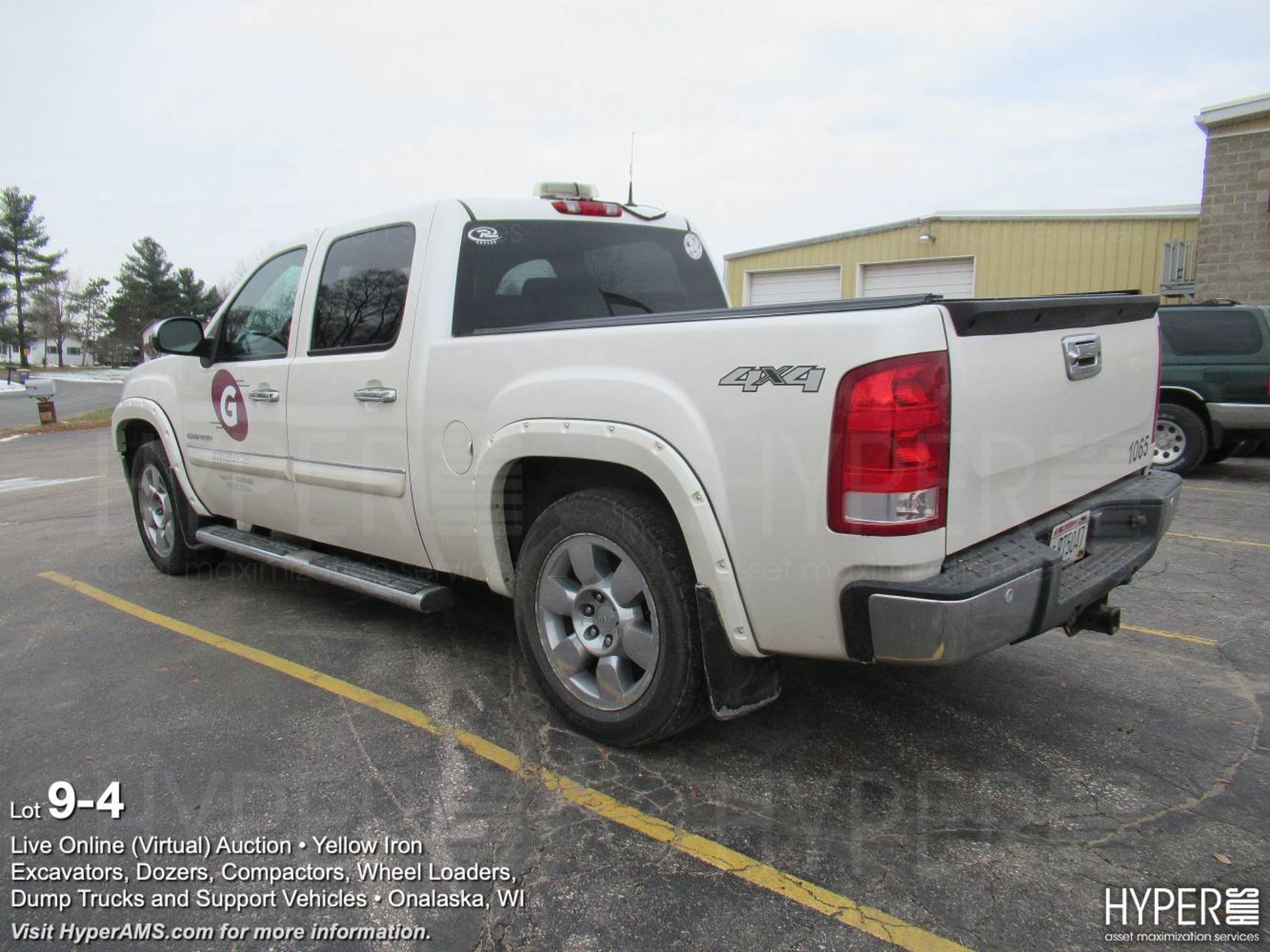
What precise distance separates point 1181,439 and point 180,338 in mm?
9357

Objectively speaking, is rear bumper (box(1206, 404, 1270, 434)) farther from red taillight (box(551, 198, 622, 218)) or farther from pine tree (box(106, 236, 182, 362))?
pine tree (box(106, 236, 182, 362))

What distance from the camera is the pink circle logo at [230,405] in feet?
15.3

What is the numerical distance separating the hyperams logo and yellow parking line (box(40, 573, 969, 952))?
17.6 inches

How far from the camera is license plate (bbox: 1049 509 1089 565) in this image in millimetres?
2855

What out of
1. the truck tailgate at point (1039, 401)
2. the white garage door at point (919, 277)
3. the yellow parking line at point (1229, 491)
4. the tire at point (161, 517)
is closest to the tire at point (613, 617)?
the truck tailgate at point (1039, 401)

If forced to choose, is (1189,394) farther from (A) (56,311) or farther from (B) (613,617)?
(A) (56,311)

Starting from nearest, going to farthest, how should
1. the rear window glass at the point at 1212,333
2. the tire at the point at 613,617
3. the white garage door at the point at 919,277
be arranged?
the tire at the point at 613,617 < the rear window glass at the point at 1212,333 < the white garage door at the point at 919,277

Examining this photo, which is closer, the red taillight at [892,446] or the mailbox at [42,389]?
the red taillight at [892,446]

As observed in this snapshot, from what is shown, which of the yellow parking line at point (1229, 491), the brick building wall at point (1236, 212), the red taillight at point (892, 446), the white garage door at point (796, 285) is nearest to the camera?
the red taillight at point (892, 446)

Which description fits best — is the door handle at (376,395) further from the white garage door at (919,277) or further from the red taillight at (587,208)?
the white garage door at (919,277)

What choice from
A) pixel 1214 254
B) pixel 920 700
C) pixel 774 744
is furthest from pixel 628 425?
pixel 1214 254

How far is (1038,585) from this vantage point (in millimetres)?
2516

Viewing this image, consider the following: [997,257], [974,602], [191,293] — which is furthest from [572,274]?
[191,293]

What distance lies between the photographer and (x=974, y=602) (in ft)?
7.61
